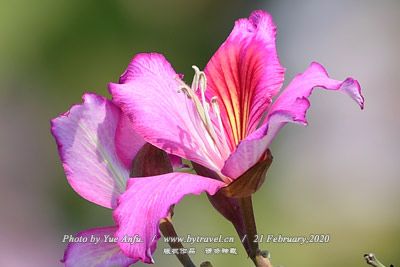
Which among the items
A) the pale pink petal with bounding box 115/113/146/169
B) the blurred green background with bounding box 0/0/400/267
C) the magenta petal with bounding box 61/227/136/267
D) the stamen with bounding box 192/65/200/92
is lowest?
the blurred green background with bounding box 0/0/400/267

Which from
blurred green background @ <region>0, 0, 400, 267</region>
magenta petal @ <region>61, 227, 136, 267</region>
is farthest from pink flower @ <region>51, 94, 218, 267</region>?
blurred green background @ <region>0, 0, 400, 267</region>

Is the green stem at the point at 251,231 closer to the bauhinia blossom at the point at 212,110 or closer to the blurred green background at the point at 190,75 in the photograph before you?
the bauhinia blossom at the point at 212,110

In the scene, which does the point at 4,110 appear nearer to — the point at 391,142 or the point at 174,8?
the point at 174,8

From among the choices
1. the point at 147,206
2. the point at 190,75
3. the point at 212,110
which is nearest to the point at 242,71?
the point at 212,110

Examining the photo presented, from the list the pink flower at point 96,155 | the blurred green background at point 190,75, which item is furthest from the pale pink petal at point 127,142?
the blurred green background at point 190,75

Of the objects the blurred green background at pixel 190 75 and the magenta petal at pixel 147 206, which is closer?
the magenta petal at pixel 147 206

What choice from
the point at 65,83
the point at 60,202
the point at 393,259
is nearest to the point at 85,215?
the point at 60,202

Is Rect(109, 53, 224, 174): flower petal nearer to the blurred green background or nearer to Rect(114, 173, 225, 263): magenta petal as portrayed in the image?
Rect(114, 173, 225, 263): magenta petal
